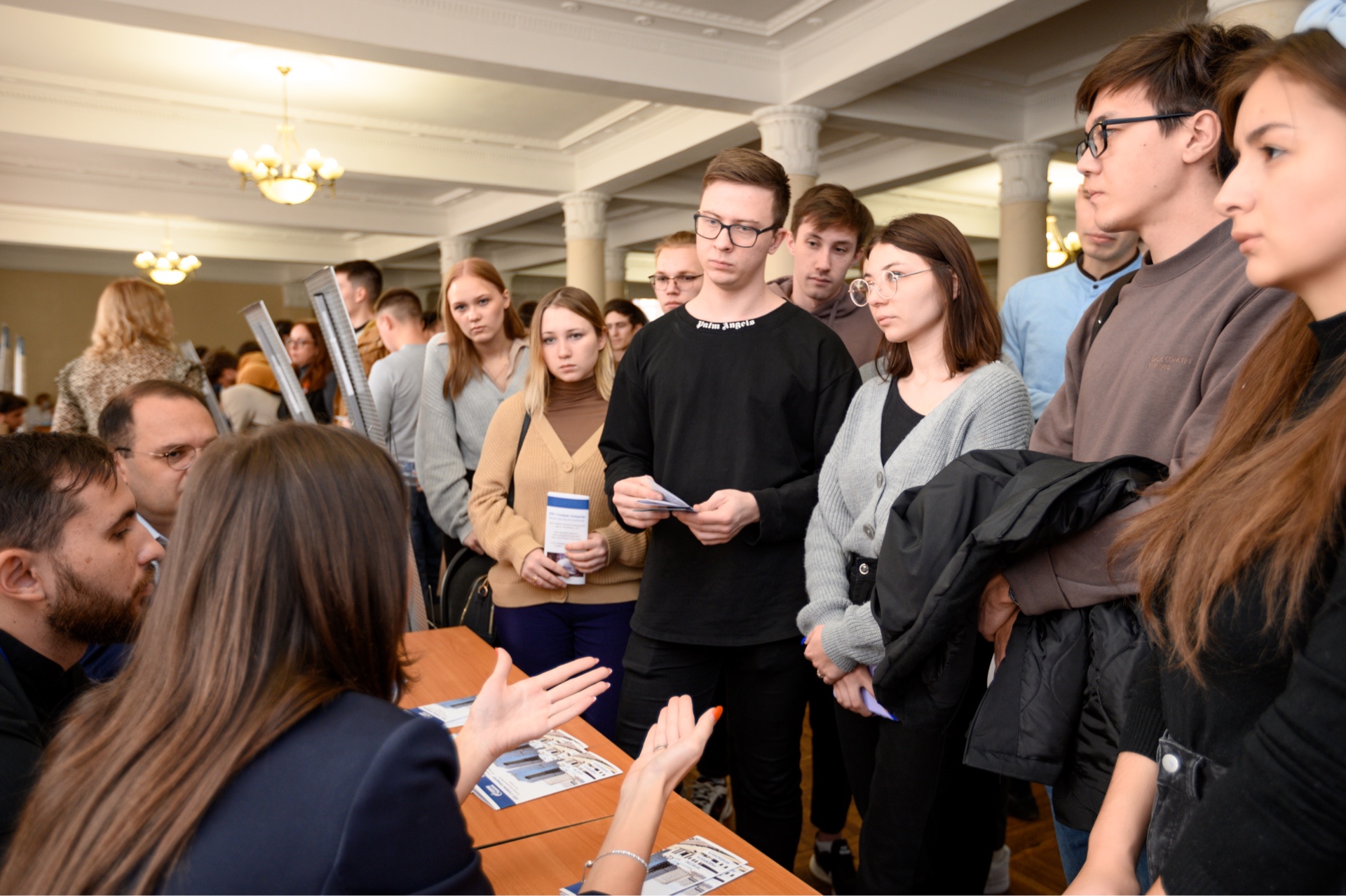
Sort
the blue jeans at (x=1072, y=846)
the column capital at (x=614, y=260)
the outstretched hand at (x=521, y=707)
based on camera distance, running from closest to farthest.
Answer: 1. the outstretched hand at (x=521, y=707)
2. the blue jeans at (x=1072, y=846)
3. the column capital at (x=614, y=260)

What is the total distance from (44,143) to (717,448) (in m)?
9.35

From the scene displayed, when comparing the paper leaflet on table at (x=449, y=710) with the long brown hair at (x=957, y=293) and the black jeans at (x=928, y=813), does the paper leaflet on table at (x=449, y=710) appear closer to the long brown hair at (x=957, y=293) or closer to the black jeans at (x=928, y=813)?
the black jeans at (x=928, y=813)

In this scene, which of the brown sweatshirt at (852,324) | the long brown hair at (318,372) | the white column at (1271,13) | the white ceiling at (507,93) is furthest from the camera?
the white ceiling at (507,93)

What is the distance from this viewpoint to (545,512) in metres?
2.52

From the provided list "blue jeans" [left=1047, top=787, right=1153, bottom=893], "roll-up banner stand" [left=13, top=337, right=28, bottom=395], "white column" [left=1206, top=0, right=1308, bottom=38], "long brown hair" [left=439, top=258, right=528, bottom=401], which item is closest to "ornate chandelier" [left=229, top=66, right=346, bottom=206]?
"roll-up banner stand" [left=13, top=337, right=28, bottom=395]

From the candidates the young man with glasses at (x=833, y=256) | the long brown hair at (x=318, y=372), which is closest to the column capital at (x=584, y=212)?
the long brown hair at (x=318, y=372)

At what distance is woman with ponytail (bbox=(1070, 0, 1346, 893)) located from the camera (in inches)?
30.7

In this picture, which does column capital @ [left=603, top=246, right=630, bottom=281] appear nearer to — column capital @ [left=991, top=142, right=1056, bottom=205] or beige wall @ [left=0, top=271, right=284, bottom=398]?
beige wall @ [left=0, top=271, right=284, bottom=398]

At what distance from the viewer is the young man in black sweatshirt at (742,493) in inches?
80.3

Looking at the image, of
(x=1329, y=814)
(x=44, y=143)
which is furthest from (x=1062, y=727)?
(x=44, y=143)

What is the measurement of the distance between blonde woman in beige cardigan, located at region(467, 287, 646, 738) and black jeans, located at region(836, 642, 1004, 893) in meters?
Result: 0.83

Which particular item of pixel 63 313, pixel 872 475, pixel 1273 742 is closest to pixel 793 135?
pixel 872 475

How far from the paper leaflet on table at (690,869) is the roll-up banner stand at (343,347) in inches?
41.5

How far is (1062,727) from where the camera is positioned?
1.30m
